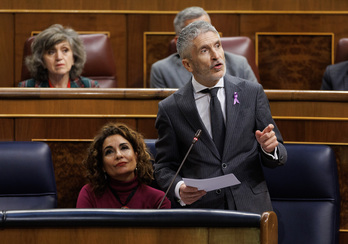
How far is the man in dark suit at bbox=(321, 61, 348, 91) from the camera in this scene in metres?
1.41

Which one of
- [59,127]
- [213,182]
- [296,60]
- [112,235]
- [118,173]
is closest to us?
[112,235]

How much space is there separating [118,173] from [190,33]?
259mm

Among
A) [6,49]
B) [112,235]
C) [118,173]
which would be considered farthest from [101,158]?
[6,49]

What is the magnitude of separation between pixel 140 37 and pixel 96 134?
0.67 metres

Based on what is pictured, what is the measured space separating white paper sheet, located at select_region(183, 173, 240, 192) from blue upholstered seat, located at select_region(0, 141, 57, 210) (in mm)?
291

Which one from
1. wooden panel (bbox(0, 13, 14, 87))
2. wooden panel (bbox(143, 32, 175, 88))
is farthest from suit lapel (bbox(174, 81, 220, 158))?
wooden panel (bbox(0, 13, 14, 87))

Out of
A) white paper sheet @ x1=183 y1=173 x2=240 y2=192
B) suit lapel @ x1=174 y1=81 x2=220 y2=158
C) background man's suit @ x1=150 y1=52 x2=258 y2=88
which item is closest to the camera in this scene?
white paper sheet @ x1=183 y1=173 x2=240 y2=192

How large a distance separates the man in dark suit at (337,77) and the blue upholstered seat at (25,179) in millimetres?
789

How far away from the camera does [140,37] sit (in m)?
1.67

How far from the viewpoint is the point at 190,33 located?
0.86 meters

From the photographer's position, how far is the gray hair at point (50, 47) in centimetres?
140

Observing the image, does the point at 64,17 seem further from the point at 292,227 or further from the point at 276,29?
the point at 292,227

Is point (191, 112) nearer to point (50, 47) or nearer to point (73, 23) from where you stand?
point (50, 47)
